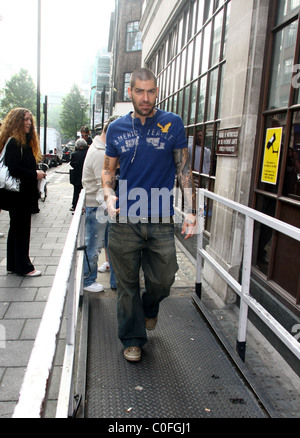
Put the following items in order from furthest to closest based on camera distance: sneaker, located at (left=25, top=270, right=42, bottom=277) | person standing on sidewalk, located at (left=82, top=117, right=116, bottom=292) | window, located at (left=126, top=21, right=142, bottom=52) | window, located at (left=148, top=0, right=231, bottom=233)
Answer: window, located at (left=126, top=21, right=142, bottom=52)
window, located at (left=148, top=0, right=231, bottom=233)
sneaker, located at (left=25, top=270, right=42, bottom=277)
person standing on sidewalk, located at (left=82, top=117, right=116, bottom=292)

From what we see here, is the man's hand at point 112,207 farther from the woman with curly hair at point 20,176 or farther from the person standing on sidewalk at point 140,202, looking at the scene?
the woman with curly hair at point 20,176

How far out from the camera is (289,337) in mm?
2287

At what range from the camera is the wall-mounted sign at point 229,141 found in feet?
13.3

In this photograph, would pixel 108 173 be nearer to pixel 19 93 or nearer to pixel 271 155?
pixel 271 155

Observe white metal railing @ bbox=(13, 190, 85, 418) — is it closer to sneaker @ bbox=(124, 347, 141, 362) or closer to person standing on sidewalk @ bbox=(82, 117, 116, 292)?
sneaker @ bbox=(124, 347, 141, 362)

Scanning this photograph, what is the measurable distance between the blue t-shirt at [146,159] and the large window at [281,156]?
3.67ft

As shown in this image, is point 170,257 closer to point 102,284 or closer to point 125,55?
point 102,284

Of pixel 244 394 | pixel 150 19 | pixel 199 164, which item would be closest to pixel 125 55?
pixel 150 19

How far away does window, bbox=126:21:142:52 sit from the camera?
32188mm

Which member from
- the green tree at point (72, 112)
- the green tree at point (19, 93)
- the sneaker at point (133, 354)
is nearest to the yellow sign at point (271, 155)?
the sneaker at point (133, 354)

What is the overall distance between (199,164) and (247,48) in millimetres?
2624

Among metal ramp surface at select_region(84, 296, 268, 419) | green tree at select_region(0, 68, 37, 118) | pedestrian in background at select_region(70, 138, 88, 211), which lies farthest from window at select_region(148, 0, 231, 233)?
green tree at select_region(0, 68, 37, 118)

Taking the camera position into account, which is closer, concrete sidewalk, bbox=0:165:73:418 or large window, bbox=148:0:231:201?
concrete sidewalk, bbox=0:165:73:418

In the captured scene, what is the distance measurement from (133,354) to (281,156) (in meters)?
2.13
